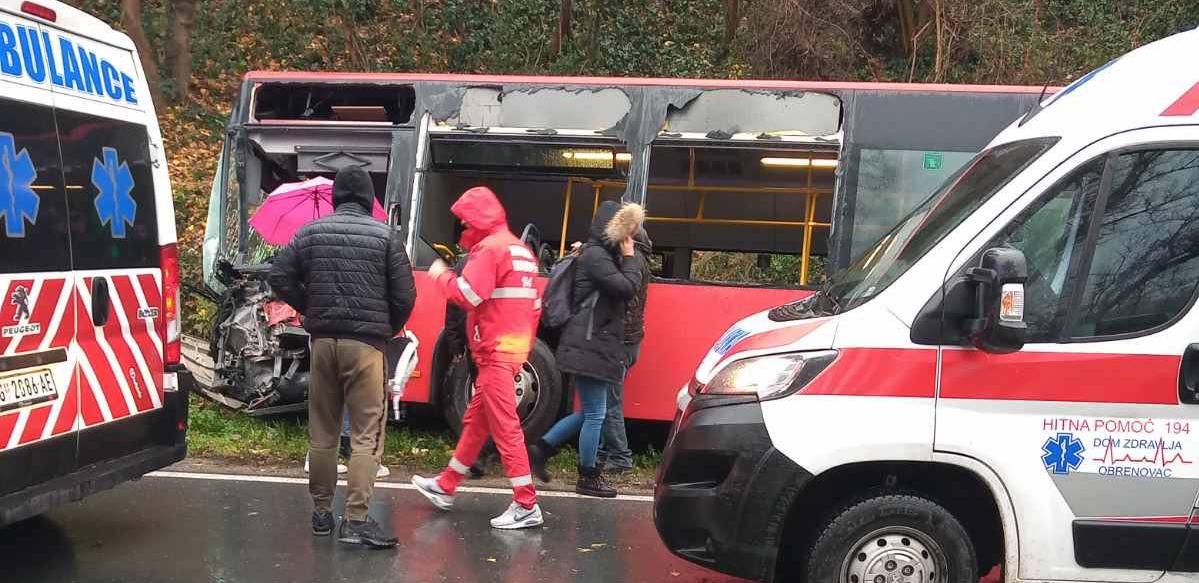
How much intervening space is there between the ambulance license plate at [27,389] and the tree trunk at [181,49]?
12.9 metres

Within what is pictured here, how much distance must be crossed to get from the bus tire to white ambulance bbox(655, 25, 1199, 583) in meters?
3.31

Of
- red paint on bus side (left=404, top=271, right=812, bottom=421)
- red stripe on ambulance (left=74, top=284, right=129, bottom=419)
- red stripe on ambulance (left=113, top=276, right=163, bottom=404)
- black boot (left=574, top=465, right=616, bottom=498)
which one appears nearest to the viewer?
red stripe on ambulance (left=74, top=284, right=129, bottom=419)

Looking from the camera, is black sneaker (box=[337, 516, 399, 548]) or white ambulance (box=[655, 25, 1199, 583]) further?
black sneaker (box=[337, 516, 399, 548])

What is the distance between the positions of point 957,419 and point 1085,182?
966 mm

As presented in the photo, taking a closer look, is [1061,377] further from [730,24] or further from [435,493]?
[730,24]

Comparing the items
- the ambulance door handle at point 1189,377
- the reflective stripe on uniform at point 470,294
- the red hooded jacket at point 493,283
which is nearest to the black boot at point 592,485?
the red hooded jacket at point 493,283

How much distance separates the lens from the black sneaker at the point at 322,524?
18.8 feet

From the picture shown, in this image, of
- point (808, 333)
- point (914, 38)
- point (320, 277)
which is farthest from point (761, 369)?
point (914, 38)

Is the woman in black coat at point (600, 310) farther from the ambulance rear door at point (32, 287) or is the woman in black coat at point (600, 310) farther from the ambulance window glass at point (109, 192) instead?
the ambulance rear door at point (32, 287)

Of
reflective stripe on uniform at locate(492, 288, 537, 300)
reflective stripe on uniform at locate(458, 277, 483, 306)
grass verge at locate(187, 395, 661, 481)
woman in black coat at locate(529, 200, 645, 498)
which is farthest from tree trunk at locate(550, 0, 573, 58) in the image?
reflective stripe on uniform at locate(458, 277, 483, 306)

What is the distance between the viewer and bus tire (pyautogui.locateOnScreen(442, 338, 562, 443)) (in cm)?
746

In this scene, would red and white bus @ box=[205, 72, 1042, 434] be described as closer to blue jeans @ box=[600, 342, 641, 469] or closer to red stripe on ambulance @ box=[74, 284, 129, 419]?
blue jeans @ box=[600, 342, 641, 469]

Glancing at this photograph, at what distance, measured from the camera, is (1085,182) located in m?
4.04

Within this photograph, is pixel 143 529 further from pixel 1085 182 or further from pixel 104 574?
pixel 1085 182
